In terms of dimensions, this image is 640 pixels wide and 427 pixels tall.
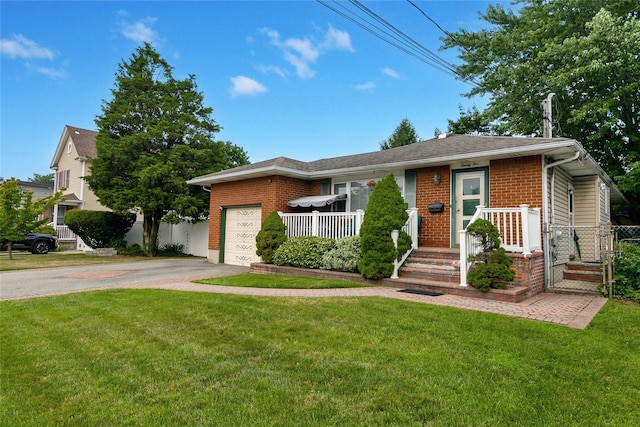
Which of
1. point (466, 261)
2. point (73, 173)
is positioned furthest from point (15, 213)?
point (466, 261)

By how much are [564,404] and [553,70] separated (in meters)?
18.1

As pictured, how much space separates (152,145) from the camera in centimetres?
1645

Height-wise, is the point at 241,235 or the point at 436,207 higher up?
the point at 436,207

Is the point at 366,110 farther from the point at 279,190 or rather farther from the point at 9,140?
the point at 9,140

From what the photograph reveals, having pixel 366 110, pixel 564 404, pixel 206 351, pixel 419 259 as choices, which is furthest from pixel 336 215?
pixel 366 110

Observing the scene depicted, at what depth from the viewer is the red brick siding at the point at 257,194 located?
1166cm

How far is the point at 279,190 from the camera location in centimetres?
1164

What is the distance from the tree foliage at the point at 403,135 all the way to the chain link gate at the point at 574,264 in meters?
22.4

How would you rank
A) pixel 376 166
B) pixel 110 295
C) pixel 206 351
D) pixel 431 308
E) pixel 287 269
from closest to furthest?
pixel 206 351 < pixel 431 308 < pixel 110 295 < pixel 287 269 < pixel 376 166

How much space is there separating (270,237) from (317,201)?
6.02ft

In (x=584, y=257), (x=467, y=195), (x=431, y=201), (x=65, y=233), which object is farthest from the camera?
(x=65, y=233)

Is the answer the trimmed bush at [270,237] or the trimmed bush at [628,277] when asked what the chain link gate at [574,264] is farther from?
the trimmed bush at [270,237]

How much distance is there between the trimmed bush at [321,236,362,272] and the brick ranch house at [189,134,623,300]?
0.62m

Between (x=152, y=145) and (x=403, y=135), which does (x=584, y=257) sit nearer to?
(x=152, y=145)
